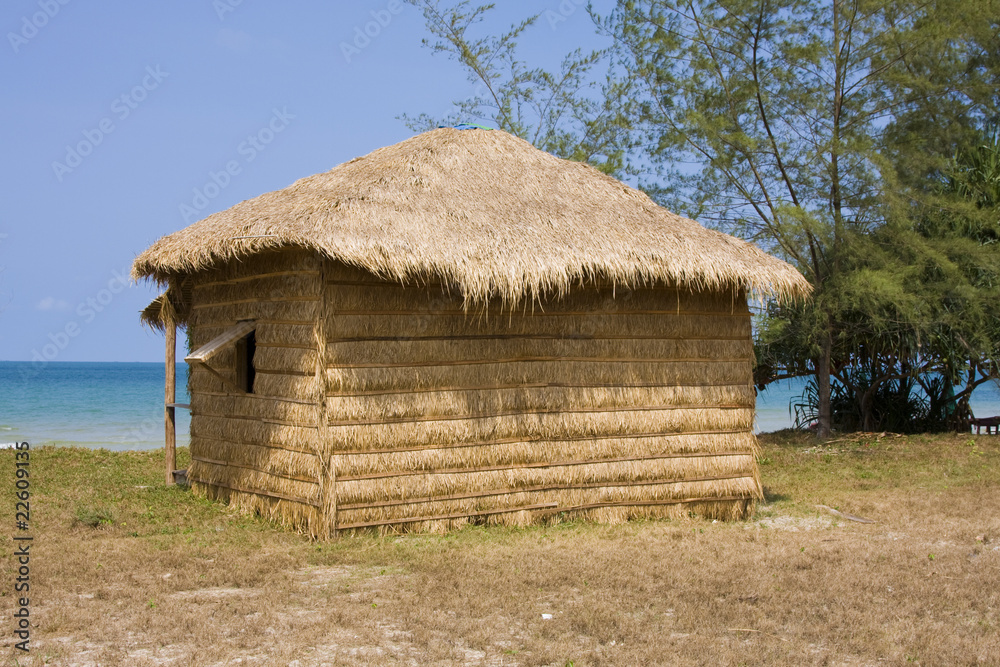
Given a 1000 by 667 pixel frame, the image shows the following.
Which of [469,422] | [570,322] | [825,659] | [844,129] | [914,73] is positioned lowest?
[825,659]

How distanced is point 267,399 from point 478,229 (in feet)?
7.47

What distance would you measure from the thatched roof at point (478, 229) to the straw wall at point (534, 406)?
380 mm

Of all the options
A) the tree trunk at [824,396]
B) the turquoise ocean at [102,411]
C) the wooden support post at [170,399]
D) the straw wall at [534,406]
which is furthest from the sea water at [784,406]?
the wooden support post at [170,399]

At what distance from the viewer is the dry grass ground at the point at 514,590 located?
13.9 ft

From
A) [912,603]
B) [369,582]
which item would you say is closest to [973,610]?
[912,603]

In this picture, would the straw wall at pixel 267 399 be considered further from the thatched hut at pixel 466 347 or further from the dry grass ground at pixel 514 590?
the dry grass ground at pixel 514 590

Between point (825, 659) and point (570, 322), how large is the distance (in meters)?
3.91

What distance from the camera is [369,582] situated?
557 cm

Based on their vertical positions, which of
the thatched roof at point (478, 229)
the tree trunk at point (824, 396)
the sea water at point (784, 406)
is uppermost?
the thatched roof at point (478, 229)

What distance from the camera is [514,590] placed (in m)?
5.33

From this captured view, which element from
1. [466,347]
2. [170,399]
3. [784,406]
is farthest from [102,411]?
[466,347]

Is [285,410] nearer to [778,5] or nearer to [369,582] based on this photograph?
[369,582]

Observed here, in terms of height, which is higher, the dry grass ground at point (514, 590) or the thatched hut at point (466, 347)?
the thatched hut at point (466, 347)

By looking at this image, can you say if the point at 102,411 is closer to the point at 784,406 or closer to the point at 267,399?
the point at 267,399
